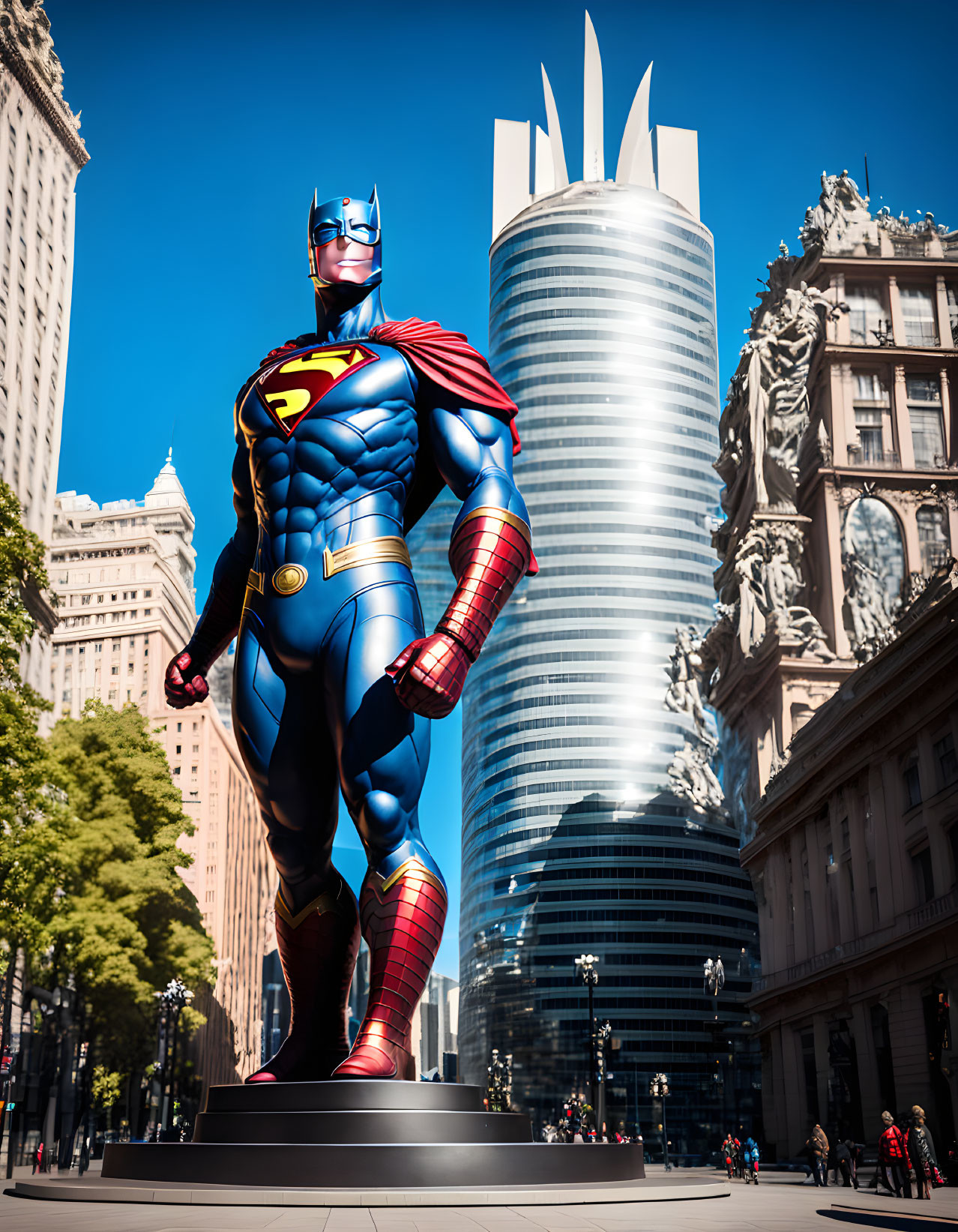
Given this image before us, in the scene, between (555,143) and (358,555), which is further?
(555,143)

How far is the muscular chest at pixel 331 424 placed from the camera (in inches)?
350

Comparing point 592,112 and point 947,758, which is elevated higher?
point 592,112

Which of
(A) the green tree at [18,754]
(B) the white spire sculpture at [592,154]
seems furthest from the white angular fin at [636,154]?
(A) the green tree at [18,754]

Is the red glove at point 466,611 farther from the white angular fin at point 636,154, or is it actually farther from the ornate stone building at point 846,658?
the white angular fin at point 636,154

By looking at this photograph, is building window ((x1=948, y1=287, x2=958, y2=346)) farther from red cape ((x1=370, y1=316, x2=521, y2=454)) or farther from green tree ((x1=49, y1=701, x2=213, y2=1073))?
red cape ((x1=370, y1=316, x2=521, y2=454))

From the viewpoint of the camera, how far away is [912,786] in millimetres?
33344

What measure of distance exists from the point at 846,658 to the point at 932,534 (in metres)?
6.71

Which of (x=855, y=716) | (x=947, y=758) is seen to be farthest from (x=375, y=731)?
(x=855, y=716)

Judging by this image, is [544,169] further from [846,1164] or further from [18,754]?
[18,754]

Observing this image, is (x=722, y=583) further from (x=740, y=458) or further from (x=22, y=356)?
(x=22, y=356)

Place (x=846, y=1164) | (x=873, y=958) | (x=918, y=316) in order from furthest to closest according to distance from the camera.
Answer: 1. (x=918, y=316)
2. (x=873, y=958)
3. (x=846, y=1164)

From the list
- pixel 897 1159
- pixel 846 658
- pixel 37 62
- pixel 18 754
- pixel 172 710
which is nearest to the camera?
pixel 18 754

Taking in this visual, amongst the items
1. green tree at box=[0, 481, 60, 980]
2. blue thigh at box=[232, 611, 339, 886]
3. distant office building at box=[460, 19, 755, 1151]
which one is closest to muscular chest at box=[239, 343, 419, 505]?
blue thigh at box=[232, 611, 339, 886]

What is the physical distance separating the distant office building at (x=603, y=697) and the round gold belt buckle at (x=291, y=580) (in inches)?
3445
